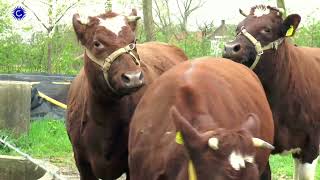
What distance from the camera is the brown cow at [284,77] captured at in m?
6.75

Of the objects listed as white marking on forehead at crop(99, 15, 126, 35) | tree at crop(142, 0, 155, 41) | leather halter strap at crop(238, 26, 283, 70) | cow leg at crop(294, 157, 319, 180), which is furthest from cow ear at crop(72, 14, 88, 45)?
tree at crop(142, 0, 155, 41)

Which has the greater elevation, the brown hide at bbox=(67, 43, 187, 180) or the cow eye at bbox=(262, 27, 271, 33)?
the cow eye at bbox=(262, 27, 271, 33)

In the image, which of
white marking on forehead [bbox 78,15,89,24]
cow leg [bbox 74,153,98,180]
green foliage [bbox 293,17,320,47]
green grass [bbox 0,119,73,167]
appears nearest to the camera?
white marking on forehead [bbox 78,15,89,24]

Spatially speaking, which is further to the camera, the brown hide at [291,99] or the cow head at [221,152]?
the brown hide at [291,99]

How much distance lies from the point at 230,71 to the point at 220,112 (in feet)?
3.04

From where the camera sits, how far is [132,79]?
5.11m

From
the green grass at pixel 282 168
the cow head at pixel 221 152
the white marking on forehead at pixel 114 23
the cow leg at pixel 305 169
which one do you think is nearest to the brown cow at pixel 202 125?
the cow head at pixel 221 152

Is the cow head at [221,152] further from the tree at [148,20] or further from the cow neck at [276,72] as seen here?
the tree at [148,20]

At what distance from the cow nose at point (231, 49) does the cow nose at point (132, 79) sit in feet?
5.46

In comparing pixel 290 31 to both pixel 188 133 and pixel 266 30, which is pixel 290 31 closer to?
pixel 266 30

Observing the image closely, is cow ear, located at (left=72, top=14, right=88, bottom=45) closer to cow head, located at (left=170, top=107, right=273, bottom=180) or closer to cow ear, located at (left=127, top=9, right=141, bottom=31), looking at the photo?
cow ear, located at (left=127, top=9, right=141, bottom=31)

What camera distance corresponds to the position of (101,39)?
17.7ft

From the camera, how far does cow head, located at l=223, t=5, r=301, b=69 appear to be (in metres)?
6.64

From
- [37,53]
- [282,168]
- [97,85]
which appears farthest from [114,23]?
[37,53]
